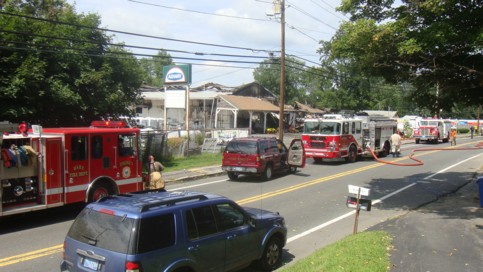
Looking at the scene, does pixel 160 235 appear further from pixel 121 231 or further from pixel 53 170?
pixel 53 170

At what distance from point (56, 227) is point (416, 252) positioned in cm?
820

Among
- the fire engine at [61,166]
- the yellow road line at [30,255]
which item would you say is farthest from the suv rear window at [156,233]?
the fire engine at [61,166]

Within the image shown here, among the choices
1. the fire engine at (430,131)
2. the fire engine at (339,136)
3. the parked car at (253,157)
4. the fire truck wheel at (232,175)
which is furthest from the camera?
the fire engine at (430,131)

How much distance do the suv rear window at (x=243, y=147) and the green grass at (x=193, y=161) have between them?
3.82 meters

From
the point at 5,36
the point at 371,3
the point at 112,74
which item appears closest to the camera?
the point at 371,3

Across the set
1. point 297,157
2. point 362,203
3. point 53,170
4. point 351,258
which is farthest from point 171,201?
point 297,157

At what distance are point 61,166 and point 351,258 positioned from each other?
751 centimetres

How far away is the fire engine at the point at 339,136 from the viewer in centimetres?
2431

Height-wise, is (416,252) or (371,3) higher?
(371,3)

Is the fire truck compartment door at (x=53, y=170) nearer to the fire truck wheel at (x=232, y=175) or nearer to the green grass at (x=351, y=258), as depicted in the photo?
the green grass at (x=351, y=258)

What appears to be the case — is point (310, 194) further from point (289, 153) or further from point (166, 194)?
point (166, 194)

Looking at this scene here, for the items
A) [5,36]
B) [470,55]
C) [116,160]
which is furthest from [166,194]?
[5,36]

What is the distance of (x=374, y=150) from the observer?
28.2m

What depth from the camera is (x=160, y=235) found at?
18.4ft
